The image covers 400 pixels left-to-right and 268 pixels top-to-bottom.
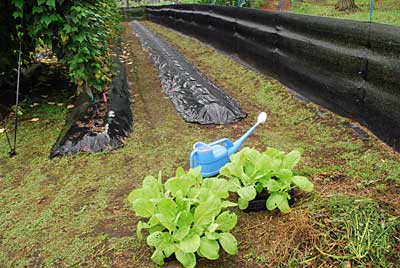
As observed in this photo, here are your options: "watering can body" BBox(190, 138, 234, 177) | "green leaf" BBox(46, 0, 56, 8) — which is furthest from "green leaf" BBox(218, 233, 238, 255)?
"green leaf" BBox(46, 0, 56, 8)

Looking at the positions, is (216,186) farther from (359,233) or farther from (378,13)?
(378,13)

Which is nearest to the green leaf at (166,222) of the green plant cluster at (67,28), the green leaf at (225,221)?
the green leaf at (225,221)

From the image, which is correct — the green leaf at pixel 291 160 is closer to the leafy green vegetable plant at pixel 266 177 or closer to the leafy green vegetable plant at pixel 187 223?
the leafy green vegetable plant at pixel 266 177

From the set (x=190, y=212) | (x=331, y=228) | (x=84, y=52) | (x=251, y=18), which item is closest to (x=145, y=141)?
(x=84, y=52)

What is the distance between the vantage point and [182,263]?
5.77ft

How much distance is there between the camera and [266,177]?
6.91 feet

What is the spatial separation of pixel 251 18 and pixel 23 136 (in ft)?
12.7

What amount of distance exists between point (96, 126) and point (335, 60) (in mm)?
2571

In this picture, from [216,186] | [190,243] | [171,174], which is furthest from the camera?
[171,174]

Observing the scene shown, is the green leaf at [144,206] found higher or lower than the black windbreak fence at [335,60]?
lower

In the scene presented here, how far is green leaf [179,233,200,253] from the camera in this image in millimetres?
1699

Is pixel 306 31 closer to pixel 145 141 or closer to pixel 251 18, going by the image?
pixel 251 18

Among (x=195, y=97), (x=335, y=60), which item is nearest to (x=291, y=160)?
(x=335, y=60)

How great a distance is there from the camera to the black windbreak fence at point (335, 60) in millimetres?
2951
